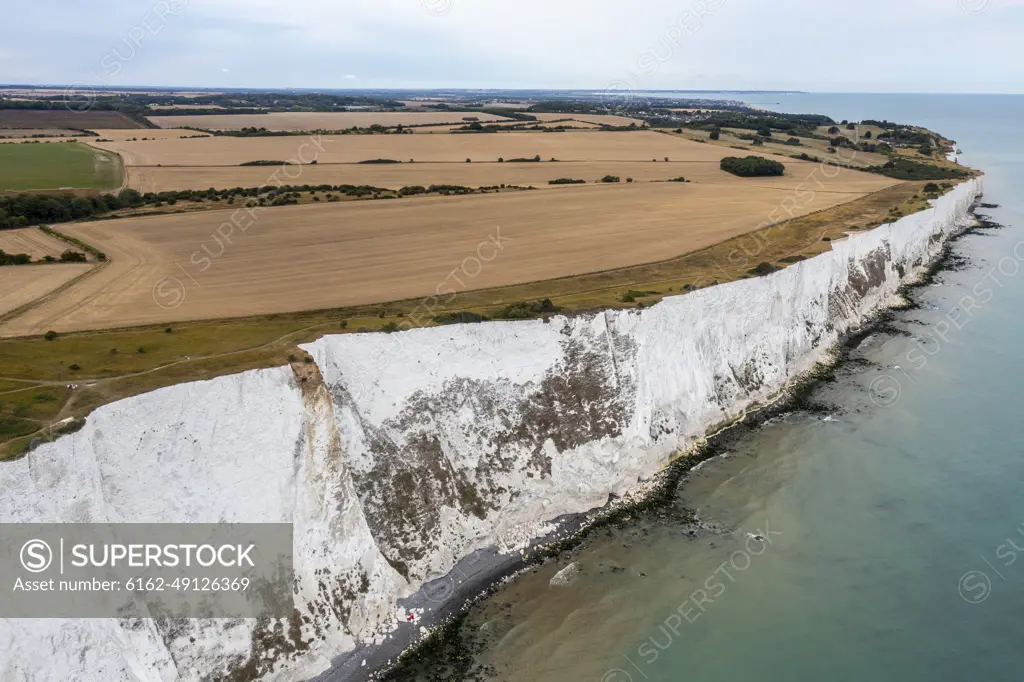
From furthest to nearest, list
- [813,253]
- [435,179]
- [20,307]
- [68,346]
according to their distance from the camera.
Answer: [435,179], [813,253], [20,307], [68,346]

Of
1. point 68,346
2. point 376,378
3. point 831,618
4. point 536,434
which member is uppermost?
point 68,346

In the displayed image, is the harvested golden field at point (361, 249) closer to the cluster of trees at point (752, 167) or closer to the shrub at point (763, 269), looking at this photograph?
the shrub at point (763, 269)

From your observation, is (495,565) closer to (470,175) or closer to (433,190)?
(433,190)

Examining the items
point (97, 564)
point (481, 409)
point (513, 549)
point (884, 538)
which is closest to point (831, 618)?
point (884, 538)

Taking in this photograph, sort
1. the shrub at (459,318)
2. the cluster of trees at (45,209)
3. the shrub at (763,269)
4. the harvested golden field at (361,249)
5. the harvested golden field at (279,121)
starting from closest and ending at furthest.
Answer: the shrub at (459,318), the harvested golden field at (361,249), the shrub at (763,269), the cluster of trees at (45,209), the harvested golden field at (279,121)

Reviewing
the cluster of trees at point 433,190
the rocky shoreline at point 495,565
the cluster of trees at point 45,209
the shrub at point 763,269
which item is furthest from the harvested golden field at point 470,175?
the rocky shoreline at point 495,565

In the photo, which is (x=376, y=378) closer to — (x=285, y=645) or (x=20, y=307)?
(x=285, y=645)

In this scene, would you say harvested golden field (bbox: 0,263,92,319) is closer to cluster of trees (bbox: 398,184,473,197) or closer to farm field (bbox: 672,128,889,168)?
cluster of trees (bbox: 398,184,473,197)
